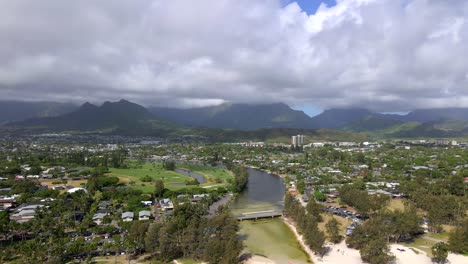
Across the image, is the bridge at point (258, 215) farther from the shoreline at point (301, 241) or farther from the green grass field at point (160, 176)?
the green grass field at point (160, 176)

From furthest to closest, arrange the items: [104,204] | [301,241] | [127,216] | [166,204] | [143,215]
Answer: [166,204] < [104,204] < [143,215] < [127,216] < [301,241]

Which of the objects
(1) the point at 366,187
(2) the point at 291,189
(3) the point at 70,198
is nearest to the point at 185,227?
(3) the point at 70,198

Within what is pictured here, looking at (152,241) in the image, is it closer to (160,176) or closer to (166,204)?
(166,204)

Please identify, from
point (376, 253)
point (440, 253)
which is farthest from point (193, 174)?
point (440, 253)

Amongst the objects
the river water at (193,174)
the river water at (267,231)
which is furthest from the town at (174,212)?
the river water at (267,231)

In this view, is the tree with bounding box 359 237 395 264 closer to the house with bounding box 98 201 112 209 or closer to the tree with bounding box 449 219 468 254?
the tree with bounding box 449 219 468 254

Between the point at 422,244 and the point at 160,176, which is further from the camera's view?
the point at 160,176

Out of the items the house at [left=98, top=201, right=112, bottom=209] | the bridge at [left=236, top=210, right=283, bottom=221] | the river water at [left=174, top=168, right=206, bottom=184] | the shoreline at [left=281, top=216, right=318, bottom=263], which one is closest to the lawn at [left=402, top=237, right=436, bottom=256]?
the shoreline at [left=281, top=216, right=318, bottom=263]
